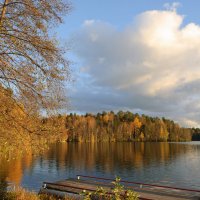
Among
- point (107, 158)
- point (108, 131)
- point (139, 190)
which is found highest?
point (108, 131)

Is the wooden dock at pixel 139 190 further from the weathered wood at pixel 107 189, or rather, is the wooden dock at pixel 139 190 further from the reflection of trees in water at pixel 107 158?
the reflection of trees in water at pixel 107 158

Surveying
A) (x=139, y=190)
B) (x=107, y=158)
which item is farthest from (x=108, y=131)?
(x=139, y=190)

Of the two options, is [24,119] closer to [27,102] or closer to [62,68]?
[27,102]

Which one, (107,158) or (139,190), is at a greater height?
(139,190)

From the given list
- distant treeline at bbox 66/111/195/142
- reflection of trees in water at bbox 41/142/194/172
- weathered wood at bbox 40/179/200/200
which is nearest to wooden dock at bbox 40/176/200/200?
weathered wood at bbox 40/179/200/200

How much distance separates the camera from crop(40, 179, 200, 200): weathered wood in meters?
20.7

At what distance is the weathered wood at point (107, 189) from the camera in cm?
2069

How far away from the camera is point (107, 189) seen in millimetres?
22875

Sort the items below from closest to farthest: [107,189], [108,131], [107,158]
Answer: [107,189] < [107,158] < [108,131]

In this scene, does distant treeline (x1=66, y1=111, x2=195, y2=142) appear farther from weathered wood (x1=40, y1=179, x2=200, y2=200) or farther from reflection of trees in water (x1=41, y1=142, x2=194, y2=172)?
weathered wood (x1=40, y1=179, x2=200, y2=200)

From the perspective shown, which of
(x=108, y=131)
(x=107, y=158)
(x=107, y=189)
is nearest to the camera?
(x=107, y=189)

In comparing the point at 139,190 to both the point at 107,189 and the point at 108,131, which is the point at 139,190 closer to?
the point at 107,189

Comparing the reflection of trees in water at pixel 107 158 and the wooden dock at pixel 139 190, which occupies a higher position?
the wooden dock at pixel 139 190

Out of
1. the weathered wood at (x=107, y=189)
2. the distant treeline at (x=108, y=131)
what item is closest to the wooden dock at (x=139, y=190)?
the weathered wood at (x=107, y=189)
